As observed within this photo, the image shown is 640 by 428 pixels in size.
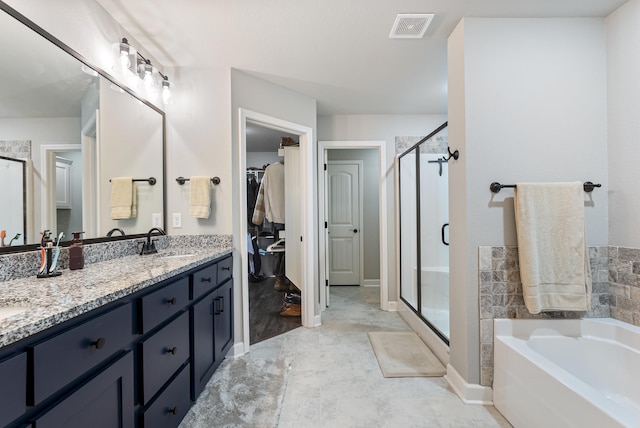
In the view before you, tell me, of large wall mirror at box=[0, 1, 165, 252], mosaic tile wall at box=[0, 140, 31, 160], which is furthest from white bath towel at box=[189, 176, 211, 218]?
mosaic tile wall at box=[0, 140, 31, 160]

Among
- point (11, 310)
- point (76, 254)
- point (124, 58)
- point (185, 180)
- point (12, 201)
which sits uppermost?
point (124, 58)

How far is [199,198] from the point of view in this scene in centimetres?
228

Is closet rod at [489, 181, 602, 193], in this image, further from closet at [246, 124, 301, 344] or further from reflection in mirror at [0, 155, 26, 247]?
reflection in mirror at [0, 155, 26, 247]

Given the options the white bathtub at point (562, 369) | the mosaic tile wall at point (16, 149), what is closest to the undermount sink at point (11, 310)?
the mosaic tile wall at point (16, 149)

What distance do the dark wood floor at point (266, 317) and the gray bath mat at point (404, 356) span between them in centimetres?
92

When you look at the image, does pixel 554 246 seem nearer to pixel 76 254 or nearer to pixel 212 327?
pixel 212 327

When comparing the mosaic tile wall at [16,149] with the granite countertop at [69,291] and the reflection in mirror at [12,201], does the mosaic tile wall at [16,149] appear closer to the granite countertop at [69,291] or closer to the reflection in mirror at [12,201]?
the reflection in mirror at [12,201]

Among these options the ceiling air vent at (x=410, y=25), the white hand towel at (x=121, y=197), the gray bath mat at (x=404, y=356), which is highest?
the ceiling air vent at (x=410, y=25)

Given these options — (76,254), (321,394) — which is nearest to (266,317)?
(321,394)

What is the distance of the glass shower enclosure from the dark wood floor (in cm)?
132

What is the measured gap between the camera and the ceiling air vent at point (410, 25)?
1802 millimetres

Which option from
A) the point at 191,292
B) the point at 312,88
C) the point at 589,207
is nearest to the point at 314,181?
the point at 312,88

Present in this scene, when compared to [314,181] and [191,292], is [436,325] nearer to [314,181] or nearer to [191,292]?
[314,181]

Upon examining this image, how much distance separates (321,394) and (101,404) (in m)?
1.30
